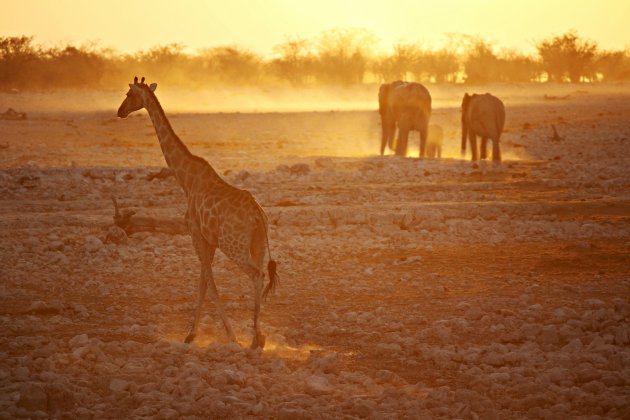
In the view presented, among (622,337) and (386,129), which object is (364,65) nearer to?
(386,129)

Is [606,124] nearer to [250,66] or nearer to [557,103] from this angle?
[557,103]

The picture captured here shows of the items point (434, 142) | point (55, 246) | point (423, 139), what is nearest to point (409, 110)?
point (423, 139)

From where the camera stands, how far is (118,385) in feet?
22.3

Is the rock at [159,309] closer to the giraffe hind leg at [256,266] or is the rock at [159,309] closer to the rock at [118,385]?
the giraffe hind leg at [256,266]

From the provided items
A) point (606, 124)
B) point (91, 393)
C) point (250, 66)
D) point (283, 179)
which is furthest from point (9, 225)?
point (250, 66)

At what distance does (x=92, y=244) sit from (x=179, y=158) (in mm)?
3461

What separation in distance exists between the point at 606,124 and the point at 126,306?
2167 cm

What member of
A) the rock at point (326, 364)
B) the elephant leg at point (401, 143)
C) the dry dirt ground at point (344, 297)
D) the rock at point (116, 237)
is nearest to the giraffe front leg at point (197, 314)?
the dry dirt ground at point (344, 297)

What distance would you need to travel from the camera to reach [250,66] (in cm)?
5912

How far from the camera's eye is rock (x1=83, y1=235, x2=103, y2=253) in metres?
11.7

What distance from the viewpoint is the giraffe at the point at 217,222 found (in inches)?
316

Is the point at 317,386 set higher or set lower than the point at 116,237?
lower

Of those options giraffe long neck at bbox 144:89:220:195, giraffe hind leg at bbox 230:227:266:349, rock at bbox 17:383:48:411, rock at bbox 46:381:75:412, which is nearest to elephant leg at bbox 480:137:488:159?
giraffe long neck at bbox 144:89:220:195

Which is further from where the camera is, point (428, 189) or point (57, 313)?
point (428, 189)
